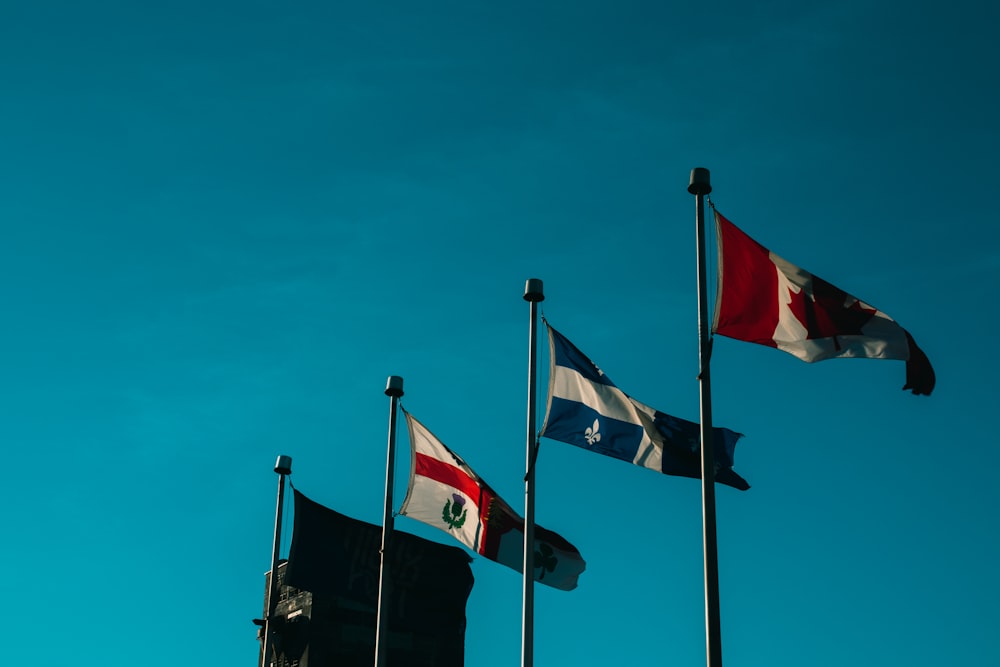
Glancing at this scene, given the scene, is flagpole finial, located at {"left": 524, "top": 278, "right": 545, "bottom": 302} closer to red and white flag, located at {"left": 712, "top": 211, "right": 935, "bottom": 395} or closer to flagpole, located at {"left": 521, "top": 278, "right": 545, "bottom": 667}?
flagpole, located at {"left": 521, "top": 278, "right": 545, "bottom": 667}

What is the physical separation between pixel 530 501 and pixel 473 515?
2.56 metres

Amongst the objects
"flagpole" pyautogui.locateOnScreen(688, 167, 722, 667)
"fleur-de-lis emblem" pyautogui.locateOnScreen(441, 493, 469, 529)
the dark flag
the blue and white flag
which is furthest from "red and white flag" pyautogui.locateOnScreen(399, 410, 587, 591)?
"flagpole" pyautogui.locateOnScreen(688, 167, 722, 667)

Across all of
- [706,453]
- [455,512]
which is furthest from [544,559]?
[706,453]

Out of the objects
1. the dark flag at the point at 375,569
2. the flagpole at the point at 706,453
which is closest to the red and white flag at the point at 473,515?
the dark flag at the point at 375,569

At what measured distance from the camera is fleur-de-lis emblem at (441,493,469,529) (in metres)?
26.5

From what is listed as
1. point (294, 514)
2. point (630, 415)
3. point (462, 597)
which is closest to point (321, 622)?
point (462, 597)

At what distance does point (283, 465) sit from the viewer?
116 ft

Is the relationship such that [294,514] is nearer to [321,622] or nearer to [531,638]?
[531,638]

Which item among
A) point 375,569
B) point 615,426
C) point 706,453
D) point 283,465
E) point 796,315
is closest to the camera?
point 706,453

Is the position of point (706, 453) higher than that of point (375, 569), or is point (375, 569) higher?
point (375, 569)

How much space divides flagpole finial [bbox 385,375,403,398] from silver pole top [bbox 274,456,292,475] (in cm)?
671

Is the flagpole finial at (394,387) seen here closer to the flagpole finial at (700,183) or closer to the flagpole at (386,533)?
the flagpole at (386,533)

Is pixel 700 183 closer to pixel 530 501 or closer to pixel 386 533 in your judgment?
pixel 530 501

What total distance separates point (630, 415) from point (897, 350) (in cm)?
539
